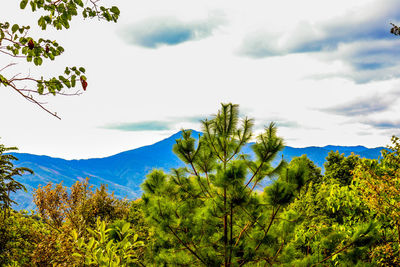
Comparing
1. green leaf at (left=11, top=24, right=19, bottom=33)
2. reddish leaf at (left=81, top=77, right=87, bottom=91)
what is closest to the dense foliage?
reddish leaf at (left=81, top=77, right=87, bottom=91)

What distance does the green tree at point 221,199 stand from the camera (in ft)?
21.0

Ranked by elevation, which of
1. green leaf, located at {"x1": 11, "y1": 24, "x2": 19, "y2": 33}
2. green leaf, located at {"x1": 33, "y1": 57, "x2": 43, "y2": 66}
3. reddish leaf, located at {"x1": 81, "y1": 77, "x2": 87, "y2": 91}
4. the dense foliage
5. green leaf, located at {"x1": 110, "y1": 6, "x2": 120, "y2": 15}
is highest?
green leaf, located at {"x1": 110, "y1": 6, "x2": 120, "y2": 15}

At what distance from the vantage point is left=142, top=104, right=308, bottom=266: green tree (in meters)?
6.40

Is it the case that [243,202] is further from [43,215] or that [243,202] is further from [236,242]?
[43,215]

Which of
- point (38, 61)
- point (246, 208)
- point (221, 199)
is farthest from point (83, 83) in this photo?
point (246, 208)

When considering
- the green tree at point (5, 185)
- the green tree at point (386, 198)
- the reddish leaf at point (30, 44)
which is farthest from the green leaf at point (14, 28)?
the green tree at point (5, 185)

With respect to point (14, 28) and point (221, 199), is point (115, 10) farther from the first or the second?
point (221, 199)

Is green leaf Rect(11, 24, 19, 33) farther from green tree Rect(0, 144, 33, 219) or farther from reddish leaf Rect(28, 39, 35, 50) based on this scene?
green tree Rect(0, 144, 33, 219)

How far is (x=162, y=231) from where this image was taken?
22.3 feet

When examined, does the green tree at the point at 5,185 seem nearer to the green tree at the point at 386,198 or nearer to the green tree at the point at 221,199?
the green tree at the point at 221,199

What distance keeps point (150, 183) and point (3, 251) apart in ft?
22.4

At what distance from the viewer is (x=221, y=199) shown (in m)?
6.54

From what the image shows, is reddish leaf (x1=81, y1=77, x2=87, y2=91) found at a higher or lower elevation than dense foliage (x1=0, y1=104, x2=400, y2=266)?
higher

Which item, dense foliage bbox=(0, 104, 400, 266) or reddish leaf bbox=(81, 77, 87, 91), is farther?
dense foliage bbox=(0, 104, 400, 266)
